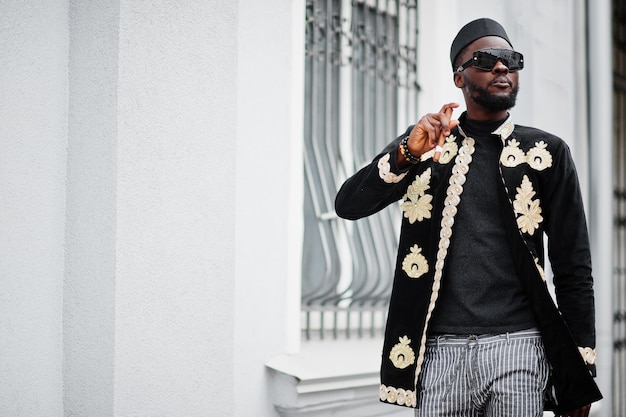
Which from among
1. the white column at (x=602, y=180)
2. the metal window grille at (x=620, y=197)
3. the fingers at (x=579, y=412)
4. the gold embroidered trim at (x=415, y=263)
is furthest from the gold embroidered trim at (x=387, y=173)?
the metal window grille at (x=620, y=197)

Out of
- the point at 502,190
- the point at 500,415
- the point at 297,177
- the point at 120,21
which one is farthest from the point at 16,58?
the point at 500,415

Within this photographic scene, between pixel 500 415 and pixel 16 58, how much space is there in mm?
2266

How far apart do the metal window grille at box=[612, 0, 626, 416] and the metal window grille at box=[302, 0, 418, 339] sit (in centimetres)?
324

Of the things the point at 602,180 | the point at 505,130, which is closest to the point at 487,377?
the point at 505,130

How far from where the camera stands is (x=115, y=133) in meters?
3.20

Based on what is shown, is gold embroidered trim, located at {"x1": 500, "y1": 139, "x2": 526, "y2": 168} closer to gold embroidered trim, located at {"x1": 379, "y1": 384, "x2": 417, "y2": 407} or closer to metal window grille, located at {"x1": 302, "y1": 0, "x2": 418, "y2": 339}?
gold embroidered trim, located at {"x1": 379, "y1": 384, "x2": 417, "y2": 407}

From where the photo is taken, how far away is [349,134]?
15.9 feet

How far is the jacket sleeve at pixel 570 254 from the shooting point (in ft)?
8.48

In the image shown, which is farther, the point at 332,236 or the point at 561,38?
the point at 561,38

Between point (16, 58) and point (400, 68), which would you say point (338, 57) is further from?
point (16, 58)

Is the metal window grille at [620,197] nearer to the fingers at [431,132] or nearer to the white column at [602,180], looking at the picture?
the white column at [602,180]

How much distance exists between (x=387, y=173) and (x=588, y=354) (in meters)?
0.85

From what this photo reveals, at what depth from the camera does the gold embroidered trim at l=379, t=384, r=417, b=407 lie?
2.63m

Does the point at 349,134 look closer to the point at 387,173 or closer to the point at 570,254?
the point at 387,173
